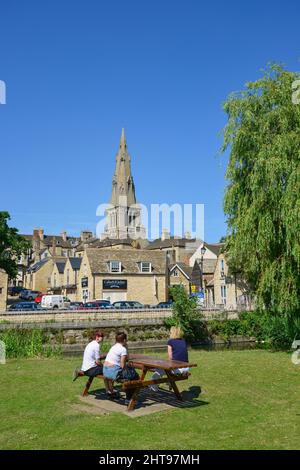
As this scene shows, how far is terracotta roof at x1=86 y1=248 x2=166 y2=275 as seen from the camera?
54.7 m

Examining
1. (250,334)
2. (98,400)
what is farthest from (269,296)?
(250,334)

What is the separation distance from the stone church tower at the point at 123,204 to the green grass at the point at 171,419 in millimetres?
121689

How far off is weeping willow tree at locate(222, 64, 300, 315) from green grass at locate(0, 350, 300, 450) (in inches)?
219

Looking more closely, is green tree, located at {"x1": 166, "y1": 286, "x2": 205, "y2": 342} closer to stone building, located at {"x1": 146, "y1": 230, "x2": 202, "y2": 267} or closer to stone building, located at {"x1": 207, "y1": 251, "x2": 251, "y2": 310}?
stone building, located at {"x1": 207, "y1": 251, "x2": 251, "y2": 310}

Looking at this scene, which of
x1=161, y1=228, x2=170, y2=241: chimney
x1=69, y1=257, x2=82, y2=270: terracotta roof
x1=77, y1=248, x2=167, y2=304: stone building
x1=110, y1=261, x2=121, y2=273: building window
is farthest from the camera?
x1=161, y1=228, x2=170, y2=241: chimney

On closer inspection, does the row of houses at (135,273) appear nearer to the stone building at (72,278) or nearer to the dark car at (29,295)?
the stone building at (72,278)

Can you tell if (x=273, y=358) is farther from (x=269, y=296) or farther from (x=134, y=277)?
(x=134, y=277)

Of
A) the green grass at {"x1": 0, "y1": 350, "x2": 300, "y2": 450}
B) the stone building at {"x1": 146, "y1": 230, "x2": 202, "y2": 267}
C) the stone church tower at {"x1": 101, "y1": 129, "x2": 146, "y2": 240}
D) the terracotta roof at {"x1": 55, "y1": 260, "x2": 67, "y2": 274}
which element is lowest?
the green grass at {"x1": 0, "y1": 350, "x2": 300, "y2": 450}

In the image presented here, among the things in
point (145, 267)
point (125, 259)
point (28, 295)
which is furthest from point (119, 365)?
point (28, 295)

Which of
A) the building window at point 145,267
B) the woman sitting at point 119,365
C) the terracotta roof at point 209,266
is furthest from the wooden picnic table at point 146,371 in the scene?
the terracotta roof at point 209,266

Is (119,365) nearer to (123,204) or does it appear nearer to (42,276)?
(42,276)

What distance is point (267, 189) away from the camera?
1805 centimetres

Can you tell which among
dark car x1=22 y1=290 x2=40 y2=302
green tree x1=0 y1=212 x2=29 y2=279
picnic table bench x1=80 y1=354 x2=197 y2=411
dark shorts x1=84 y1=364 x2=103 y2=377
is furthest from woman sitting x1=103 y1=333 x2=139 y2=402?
dark car x1=22 y1=290 x2=40 y2=302

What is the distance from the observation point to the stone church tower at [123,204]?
135 metres
